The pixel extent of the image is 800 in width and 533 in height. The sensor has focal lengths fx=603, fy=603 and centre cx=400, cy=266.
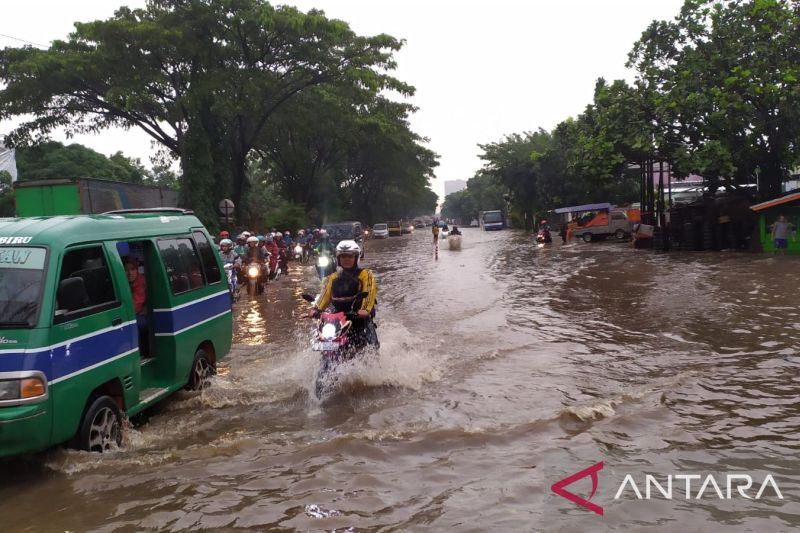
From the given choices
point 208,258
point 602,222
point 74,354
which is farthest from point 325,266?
point 602,222

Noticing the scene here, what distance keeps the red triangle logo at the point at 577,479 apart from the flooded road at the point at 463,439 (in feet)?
0.18

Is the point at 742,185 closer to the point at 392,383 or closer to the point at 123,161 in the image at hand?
the point at 392,383

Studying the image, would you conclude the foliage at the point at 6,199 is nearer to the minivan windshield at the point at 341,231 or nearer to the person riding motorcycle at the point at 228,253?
the minivan windshield at the point at 341,231

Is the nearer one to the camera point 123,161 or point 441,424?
point 441,424

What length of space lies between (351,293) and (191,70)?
23916mm

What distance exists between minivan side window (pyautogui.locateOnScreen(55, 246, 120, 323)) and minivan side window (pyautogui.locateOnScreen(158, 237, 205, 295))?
0.93 metres

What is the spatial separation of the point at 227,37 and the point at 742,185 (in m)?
24.3

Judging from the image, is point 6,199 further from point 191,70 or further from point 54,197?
point 54,197

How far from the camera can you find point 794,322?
33.5ft

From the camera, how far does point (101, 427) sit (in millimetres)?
4898

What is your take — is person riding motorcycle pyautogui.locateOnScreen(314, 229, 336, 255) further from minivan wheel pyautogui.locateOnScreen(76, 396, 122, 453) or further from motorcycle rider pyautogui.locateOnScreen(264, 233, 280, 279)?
minivan wheel pyautogui.locateOnScreen(76, 396, 122, 453)

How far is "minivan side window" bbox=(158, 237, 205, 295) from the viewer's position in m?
6.16

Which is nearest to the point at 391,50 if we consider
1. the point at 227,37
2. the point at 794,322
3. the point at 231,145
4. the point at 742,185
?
the point at 227,37

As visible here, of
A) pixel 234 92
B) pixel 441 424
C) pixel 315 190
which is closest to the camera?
pixel 441 424
